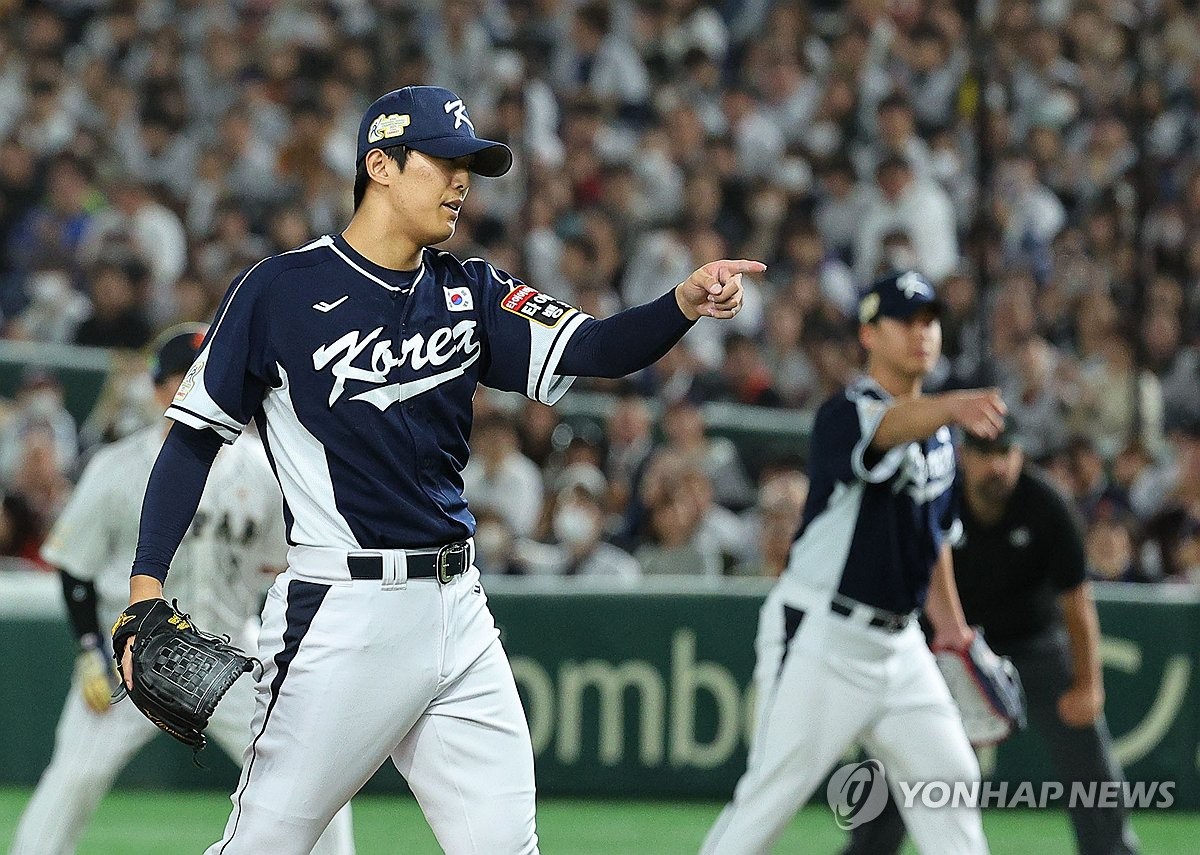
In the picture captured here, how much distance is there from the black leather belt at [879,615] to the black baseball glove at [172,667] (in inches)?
91.6

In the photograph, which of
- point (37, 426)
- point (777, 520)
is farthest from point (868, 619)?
point (37, 426)

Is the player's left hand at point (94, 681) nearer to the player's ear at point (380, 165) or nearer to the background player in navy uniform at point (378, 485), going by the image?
the background player in navy uniform at point (378, 485)

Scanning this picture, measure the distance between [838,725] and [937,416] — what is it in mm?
1114

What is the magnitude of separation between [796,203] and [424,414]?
10.1 meters

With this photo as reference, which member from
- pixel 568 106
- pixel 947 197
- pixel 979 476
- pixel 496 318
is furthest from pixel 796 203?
pixel 496 318

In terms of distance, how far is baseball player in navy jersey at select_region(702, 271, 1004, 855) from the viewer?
19.5 feet

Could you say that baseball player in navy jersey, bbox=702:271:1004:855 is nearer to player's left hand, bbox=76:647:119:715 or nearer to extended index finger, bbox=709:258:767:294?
extended index finger, bbox=709:258:767:294

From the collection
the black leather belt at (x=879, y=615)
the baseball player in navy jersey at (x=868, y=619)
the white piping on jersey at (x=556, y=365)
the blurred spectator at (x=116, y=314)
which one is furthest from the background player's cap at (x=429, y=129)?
the blurred spectator at (x=116, y=314)

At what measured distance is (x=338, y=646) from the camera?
4398 mm

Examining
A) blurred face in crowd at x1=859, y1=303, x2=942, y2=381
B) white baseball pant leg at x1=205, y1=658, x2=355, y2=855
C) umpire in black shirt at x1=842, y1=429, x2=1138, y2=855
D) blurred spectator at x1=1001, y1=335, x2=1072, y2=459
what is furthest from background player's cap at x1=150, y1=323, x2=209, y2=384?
blurred spectator at x1=1001, y1=335, x2=1072, y2=459

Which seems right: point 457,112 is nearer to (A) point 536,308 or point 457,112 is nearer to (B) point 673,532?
(A) point 536,308

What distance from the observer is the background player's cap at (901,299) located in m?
6.18

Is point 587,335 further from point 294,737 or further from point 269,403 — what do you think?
point 294,737
